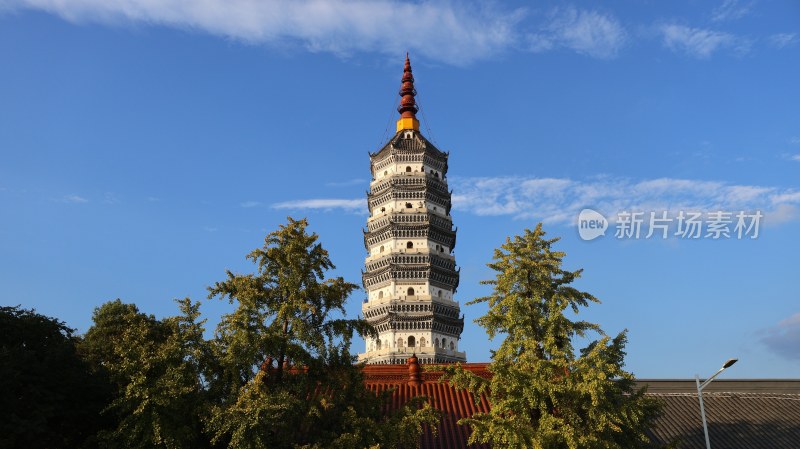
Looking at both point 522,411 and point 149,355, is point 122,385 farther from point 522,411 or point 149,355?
point 522,411

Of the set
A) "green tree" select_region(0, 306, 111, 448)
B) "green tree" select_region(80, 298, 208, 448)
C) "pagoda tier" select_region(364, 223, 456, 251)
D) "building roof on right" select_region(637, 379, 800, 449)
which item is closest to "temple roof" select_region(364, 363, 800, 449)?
"building roof on right" select_region(637, 379, 800, 449)

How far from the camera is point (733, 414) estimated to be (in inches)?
1024

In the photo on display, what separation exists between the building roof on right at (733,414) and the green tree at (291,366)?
13.2 metres

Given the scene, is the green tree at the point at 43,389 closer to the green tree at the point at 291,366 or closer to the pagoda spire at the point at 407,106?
the green tree at the point at 291,366

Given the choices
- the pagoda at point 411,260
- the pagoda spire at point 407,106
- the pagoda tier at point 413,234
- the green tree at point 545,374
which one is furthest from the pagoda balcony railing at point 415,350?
the green tree at point 545,374

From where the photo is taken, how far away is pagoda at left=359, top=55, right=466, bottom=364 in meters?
54.3

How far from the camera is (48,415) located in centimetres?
1669

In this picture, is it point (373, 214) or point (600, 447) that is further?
point (373, 214)

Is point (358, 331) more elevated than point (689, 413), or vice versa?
point (358, 331)

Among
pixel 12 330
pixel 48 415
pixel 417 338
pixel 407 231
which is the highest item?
pixel 407 231

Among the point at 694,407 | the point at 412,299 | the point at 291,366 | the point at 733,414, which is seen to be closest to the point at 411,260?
the point at 412,299

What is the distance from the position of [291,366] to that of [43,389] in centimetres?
654

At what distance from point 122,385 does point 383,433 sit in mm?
7062

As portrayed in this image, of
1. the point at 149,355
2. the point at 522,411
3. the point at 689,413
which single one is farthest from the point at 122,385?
the point at 689,413
